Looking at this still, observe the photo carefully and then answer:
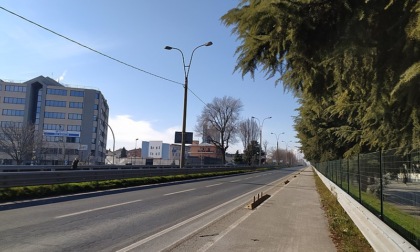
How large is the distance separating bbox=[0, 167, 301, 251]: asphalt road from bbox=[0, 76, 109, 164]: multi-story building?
99.0 m

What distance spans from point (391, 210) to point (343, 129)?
9.26 meters

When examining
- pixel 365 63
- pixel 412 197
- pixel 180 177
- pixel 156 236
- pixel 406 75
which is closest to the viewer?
pixel 406 75

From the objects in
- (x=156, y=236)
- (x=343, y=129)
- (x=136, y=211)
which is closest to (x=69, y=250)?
(x=156, y=236)

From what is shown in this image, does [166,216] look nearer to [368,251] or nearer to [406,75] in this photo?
[368,251]

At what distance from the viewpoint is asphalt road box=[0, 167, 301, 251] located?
7883 mm

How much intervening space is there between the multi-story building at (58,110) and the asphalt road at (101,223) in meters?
99.0

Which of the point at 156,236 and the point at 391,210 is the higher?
the point at 391,210

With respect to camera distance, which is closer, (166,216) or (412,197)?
(412,197)

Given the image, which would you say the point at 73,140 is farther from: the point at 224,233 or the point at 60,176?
the point at 224,233

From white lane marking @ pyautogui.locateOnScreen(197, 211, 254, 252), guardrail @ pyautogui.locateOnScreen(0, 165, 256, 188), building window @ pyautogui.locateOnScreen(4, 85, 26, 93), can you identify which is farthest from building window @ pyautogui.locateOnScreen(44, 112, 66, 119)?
white lane marking @ pyautogui.locateOnScreen(197, 211, 254, 252)

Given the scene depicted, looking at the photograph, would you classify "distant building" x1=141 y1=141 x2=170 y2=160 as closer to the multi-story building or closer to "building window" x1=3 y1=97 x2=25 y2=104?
the multi-story building

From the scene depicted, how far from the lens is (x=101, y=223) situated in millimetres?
10219

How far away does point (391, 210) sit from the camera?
9609mm

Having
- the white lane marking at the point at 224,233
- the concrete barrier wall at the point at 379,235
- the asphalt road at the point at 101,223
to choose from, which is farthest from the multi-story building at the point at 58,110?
the concrete barrier wall at the point at 379,235
